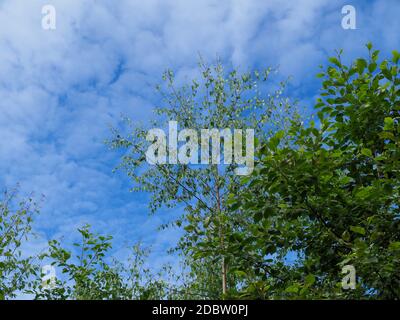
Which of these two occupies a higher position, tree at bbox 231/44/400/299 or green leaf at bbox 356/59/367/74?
green leaf at bbox 356/59/367/74

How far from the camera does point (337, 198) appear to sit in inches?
275

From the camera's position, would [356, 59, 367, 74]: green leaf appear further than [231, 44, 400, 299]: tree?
Yes

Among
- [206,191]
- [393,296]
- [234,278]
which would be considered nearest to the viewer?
[393,296]

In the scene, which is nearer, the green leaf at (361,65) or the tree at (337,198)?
the tree at (337,198)

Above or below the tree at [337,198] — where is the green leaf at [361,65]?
above

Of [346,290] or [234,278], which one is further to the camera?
[234,278]

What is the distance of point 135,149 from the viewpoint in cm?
1614

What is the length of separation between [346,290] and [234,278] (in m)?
6.24

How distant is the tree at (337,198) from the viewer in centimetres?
633

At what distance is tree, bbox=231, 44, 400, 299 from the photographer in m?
6.33

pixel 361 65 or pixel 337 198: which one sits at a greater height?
pixel 361 65
